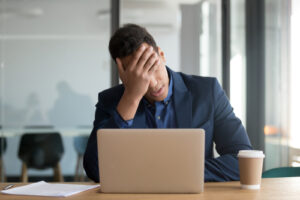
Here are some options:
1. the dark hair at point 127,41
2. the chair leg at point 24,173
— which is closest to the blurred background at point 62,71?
the chair leg at point 24,173

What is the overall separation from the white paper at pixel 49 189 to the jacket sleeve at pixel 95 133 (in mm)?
233

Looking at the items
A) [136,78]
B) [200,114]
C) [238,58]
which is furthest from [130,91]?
[238,58]

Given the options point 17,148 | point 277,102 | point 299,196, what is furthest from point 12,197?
point 17,148

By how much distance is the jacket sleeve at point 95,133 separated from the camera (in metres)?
1.81

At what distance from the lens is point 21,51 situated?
4.33 metres

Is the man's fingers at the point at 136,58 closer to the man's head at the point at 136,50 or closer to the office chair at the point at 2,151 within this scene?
the man's head at the point at 136,50

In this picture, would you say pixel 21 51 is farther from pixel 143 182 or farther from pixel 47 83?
pixel 143 182

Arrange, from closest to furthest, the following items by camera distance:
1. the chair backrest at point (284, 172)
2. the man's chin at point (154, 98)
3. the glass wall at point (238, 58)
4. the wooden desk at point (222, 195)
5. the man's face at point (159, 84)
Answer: the wooden desk at point (222, 195) < the man's face at point (159, 84) < the man's chin at point (154, 98) < the chair backrest at point (284, 172) < the glass wall at point (238, 58)

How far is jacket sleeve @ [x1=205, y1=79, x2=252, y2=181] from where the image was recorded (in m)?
1.72

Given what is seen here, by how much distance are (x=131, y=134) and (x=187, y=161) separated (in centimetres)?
20

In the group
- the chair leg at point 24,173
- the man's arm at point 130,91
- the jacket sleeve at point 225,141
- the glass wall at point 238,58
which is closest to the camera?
the jacket sleeve at point 225,141

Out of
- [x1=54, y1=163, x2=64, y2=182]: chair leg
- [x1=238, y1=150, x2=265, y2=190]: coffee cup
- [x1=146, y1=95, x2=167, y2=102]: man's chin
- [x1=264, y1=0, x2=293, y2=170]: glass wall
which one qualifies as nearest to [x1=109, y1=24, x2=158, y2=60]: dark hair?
[x1=146, y1=95, x2=167, y2=102]: man's chin

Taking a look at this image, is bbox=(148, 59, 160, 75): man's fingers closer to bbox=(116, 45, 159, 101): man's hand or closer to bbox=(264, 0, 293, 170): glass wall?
bbox=(116, 45, 159, 101): man's hand

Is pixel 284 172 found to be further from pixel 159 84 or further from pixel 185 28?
pixel 185 28
